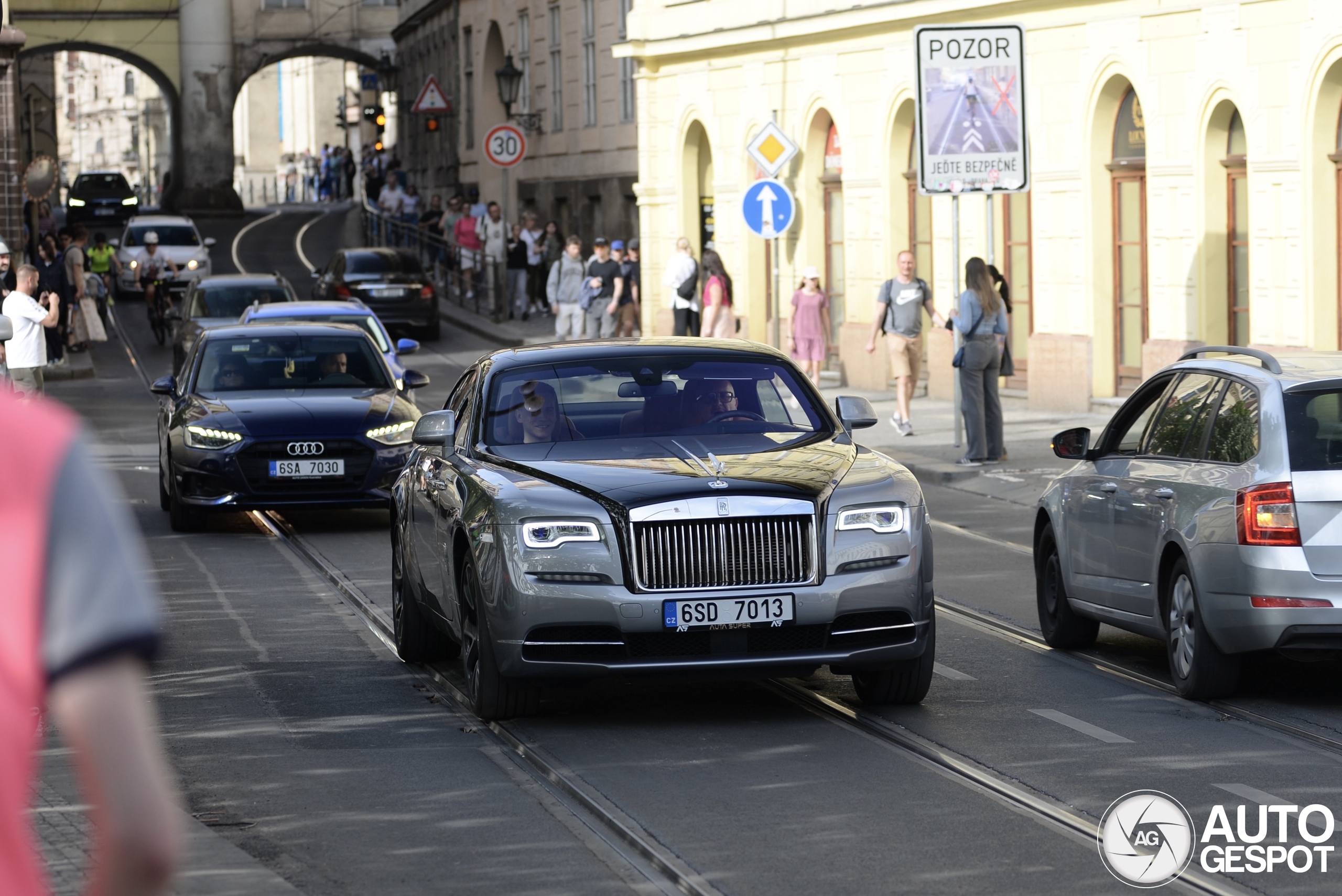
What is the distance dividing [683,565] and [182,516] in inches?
347

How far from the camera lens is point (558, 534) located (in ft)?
27.6

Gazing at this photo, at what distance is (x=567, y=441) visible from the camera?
949 cm

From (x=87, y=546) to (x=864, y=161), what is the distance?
1092 inches

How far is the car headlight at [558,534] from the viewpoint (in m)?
8.38

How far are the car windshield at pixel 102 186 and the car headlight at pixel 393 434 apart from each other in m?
55.4

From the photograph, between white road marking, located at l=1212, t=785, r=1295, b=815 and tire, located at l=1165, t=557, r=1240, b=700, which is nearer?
white road marking, located at l=1212, t=785, r=1295, b=815

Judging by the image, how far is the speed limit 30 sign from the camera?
37.9 m

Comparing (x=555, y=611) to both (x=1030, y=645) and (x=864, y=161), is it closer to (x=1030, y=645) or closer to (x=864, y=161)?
(x=1030, y=645)

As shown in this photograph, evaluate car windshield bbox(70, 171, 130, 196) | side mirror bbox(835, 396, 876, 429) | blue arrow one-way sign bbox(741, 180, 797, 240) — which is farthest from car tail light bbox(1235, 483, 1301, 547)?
car windshield bbox(70, 171, 130, 196)

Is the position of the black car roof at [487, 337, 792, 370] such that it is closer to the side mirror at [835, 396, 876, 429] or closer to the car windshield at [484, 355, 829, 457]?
the car windshield at [484, 355, 829, 457]

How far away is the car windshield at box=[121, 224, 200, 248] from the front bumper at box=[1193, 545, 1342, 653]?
41731 millimetres

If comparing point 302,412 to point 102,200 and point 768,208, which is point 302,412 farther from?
point 102,200

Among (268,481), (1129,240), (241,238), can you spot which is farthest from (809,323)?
(241,238)

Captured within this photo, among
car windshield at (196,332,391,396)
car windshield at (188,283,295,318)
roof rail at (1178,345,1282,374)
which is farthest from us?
A: car windshield at (188,283,295,318)
